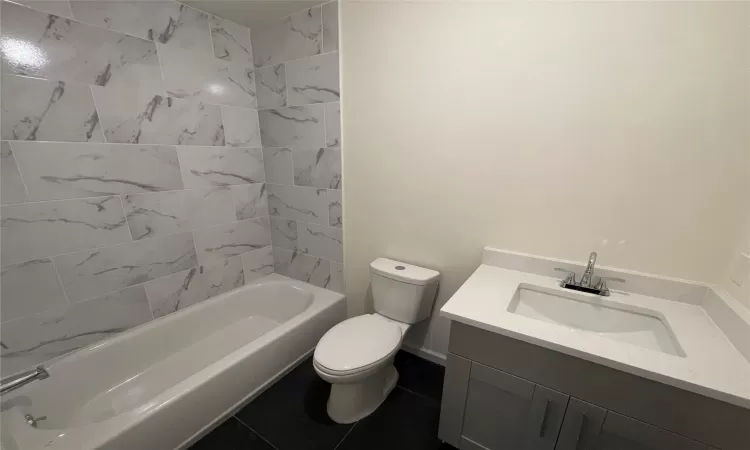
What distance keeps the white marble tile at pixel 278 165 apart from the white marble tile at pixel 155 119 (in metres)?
0.31

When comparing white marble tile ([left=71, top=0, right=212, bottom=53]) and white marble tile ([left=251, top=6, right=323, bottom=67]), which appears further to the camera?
white marble tile ([left=251, top=6, right=323, bottom=67])

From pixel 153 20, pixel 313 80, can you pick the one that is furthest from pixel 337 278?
pixel 153 20

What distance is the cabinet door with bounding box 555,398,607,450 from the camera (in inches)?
34.0

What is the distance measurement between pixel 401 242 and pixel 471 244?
1.34ft

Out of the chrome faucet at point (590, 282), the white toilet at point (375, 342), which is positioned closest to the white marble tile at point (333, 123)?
the white toilet at point (375, 342)

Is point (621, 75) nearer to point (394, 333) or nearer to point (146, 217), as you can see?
point (394, 333)

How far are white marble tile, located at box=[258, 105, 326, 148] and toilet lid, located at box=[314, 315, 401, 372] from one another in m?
1.10

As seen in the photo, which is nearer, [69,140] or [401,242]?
[69,140]

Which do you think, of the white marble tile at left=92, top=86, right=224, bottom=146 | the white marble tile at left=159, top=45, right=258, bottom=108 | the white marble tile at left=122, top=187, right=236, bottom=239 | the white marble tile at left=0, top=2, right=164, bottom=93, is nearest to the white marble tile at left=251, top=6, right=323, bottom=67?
the white marble tile at left=159, top=45, right=258, bottom=108

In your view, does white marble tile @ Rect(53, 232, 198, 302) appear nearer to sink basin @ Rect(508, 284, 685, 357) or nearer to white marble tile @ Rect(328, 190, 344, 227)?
white marble tile @ Rect(328, 190, 344, 227)

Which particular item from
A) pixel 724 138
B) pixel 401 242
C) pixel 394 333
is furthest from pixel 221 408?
pixel 724 138

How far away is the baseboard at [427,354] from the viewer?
5.67 feet

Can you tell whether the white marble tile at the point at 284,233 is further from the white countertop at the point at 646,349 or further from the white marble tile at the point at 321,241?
the white countertop at the point at 646,349

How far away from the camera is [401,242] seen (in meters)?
1.66
